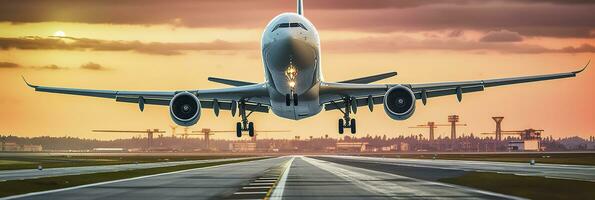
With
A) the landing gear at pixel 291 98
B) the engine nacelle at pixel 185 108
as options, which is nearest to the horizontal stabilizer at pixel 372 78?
the landing gear at pixel 291 98

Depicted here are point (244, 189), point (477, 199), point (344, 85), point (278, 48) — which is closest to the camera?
point (477, 199)

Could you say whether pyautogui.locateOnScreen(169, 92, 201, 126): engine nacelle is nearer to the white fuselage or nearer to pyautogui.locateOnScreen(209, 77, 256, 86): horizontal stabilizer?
pyautogui.locateOnScreen(209, 77, 256, 86): horizontal stabilizer

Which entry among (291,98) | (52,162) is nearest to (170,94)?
(291,98)

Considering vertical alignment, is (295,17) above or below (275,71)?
above

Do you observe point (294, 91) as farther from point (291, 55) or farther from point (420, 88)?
point (420, 88)

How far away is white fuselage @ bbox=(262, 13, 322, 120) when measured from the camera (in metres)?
39.2

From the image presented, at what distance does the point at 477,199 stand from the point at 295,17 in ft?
57.0

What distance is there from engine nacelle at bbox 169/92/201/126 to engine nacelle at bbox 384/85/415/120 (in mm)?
12210

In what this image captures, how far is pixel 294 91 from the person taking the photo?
45188 millimetres

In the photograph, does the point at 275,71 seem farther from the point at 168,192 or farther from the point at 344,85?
the point at 168,192

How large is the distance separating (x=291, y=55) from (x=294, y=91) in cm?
602

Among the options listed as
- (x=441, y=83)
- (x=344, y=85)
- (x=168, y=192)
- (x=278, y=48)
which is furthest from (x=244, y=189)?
A: (x=441, y=83)

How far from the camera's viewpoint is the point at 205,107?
198 feet

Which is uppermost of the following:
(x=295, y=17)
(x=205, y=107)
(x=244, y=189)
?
(x=295, y=17)
